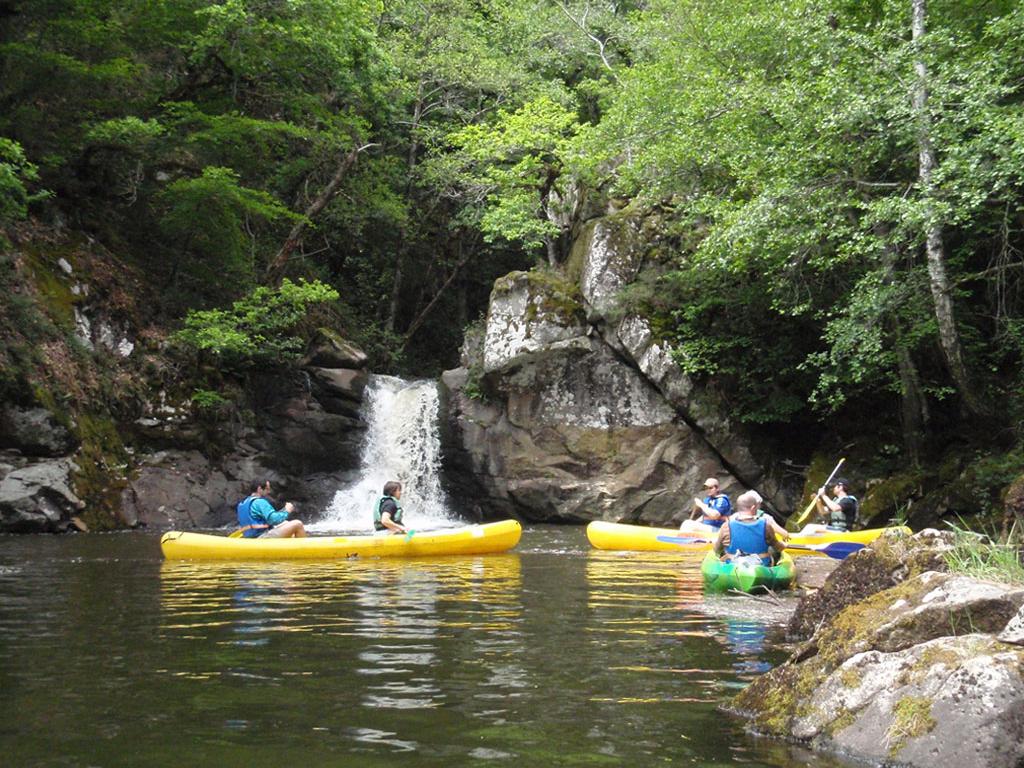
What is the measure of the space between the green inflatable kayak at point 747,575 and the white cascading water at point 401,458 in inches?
421

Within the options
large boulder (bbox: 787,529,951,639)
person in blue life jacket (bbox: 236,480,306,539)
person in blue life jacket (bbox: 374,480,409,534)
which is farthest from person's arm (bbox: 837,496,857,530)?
large boulder (bbox: 787,529,951,639)

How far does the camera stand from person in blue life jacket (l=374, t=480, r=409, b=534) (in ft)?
37.9

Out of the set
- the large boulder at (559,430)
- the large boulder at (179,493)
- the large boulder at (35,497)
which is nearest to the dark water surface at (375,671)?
the large boulder at (35,497)

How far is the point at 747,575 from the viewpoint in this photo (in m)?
7.93

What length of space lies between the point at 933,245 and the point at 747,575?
21.8 ft

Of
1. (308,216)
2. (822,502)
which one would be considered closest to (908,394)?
(822,502)

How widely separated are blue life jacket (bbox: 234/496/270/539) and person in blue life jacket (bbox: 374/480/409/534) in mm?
1517

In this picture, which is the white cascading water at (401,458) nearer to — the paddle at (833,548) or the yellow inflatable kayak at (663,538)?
the yellow inflatable kayak at (663,538)

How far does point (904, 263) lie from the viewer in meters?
15.5

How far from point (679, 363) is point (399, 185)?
38.4ft

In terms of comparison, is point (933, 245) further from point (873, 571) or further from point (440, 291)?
point (440, 291)

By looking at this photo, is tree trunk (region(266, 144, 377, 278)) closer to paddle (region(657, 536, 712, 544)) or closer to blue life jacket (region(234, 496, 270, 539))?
blue life jacket (region(234, 496, 270, 539))

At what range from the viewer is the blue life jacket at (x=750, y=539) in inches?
324

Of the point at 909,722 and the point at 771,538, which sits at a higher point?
the point at 771,538
